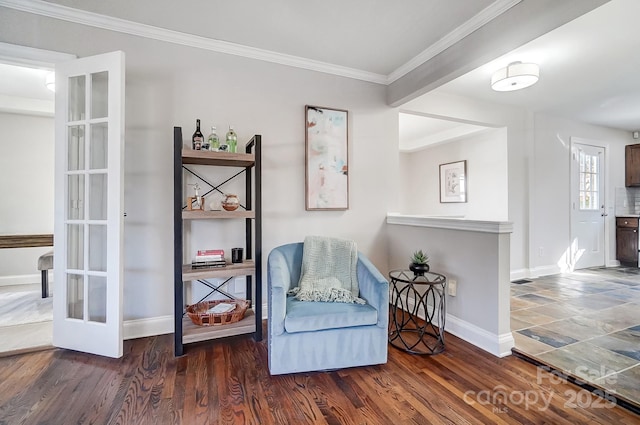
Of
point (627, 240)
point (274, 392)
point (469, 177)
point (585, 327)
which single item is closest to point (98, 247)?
point (274, 392)

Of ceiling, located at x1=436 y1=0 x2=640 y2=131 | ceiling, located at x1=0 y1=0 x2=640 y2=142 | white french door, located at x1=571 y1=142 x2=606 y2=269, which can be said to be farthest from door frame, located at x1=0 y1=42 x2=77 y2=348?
white french door, located at x1=571 y1=142 x2=606 y2=269

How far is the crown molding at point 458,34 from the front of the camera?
1999 mm

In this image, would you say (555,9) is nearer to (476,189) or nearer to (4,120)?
(476,189)

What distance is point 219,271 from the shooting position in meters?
2.17

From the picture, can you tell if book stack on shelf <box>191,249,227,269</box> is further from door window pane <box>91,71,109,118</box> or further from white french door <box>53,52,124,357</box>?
door window pane <box>91,71,109,118</box>

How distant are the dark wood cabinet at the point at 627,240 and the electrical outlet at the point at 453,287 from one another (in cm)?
479

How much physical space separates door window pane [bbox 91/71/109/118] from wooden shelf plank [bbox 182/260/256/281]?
1.33 metres

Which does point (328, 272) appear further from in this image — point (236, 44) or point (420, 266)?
point (236, 44)

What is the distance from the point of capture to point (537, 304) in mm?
3092

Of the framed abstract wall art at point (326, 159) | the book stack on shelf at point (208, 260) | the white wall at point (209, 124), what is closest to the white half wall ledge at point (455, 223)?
the white wall at point (209, 124)

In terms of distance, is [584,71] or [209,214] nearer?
[209,214]

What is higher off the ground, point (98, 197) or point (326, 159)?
point (326, 159)

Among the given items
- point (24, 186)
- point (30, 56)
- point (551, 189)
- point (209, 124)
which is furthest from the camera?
point (551, 189)

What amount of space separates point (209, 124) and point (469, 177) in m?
4.36
